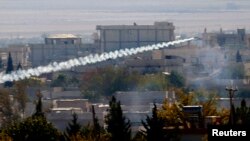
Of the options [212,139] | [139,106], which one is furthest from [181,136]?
[139,106]

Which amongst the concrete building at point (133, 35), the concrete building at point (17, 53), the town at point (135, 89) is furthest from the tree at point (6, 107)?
the concrete building at point (133, 35)

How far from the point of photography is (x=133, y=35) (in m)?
92.3

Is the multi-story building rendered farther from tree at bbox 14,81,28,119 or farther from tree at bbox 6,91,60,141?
tree at bbox 6,91,60,141

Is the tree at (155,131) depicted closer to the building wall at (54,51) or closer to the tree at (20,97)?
the tree at (20,97)

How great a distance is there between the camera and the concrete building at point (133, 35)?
89.6 m

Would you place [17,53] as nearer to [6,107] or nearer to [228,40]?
[228,40]

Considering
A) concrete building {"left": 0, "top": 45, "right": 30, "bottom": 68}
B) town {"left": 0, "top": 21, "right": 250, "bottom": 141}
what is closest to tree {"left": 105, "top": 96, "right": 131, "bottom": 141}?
town {"left": 0, "top": 21, "right": 250, "bottom": 141}

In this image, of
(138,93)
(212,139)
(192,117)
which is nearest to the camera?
(212,139)

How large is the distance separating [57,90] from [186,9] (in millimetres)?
112278

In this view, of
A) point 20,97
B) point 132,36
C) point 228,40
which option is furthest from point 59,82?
point 228,40

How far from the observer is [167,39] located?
295ft

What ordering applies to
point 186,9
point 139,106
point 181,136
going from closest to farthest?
point 181,136, point 139,106, point 186,9

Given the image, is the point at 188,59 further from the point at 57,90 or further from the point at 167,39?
the point at 57,90

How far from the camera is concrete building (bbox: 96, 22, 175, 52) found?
89562 mm
